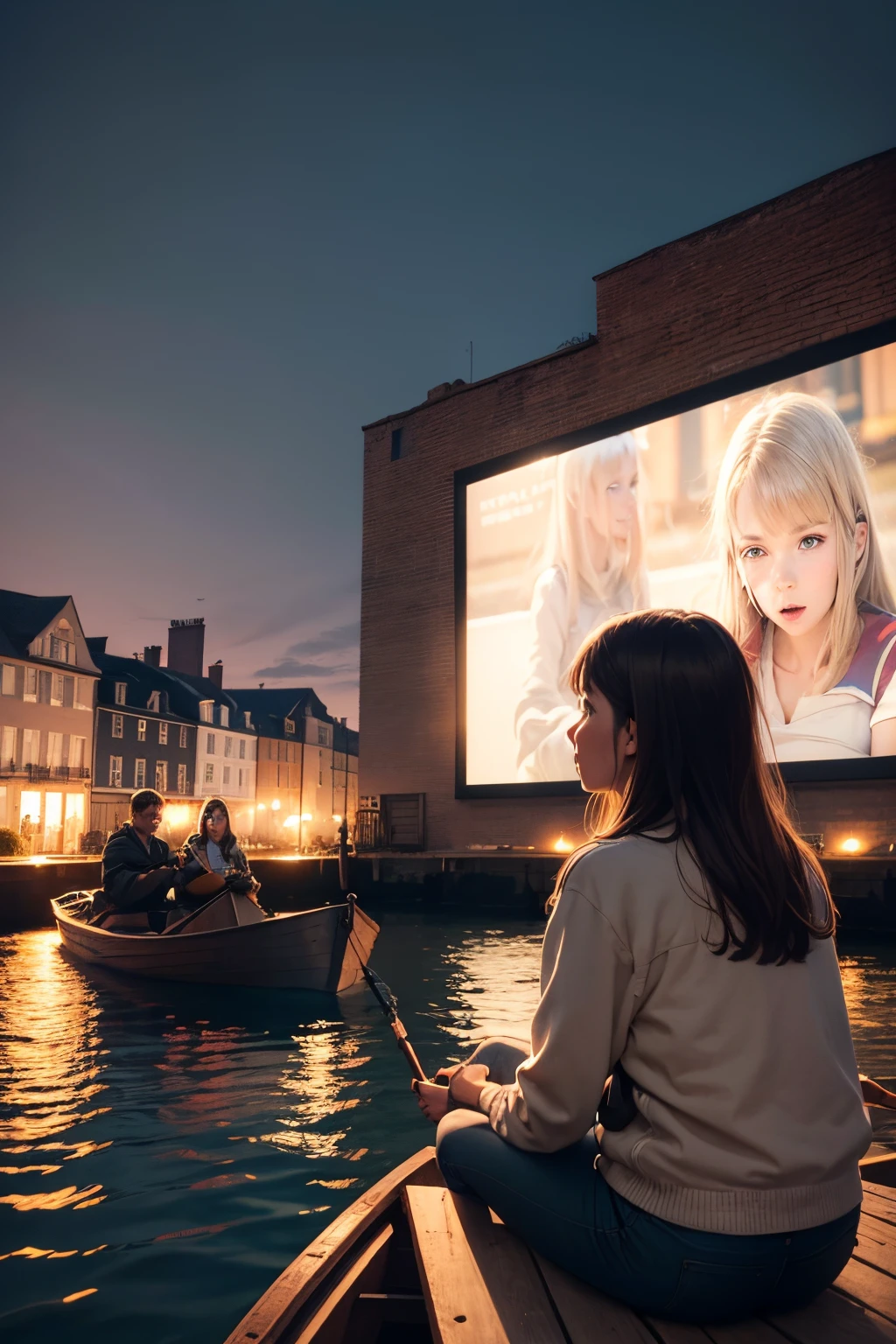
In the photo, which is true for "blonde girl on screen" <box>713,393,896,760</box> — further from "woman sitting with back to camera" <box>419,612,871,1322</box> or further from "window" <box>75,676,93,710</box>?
"window" <box>75,676,93,710</box>

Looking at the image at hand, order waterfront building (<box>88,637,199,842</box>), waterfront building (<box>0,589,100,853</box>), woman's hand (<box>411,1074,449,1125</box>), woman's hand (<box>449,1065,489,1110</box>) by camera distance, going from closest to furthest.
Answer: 1. woman's hand (<box>449,1065,489,1110</box>)
2. woman's hand (<box>411,1074,449,1125</box>)
3. waterfront building (<box>0,589,100,853</box>)
4. waterfront building (<box>88,637,199,842</box>)

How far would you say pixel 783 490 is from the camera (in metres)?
15.4

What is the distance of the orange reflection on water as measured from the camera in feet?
16.7

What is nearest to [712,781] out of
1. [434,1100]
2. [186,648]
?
[434,1100]

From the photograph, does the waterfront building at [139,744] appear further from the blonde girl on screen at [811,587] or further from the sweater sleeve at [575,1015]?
the sweater sleeve at [575,1015]

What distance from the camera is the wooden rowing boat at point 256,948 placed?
836 cm

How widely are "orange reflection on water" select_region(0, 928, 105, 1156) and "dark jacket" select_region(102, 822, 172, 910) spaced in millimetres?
966

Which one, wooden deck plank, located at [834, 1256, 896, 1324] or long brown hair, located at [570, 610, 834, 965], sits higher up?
long brown hair, located at [570, 610, 834, 965]

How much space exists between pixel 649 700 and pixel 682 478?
16546 millimetres

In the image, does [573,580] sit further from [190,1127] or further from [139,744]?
[139,744]

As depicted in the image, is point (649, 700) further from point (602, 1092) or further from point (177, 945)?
point (177, 945)

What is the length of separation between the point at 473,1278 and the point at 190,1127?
3747 mm

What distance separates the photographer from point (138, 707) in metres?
42.5

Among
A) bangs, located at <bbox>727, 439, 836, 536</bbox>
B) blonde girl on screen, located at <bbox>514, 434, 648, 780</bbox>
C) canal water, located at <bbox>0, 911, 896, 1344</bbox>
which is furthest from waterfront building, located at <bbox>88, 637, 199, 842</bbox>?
canal water, located at <bbox>0, 911, 896, 1344</bbox>
